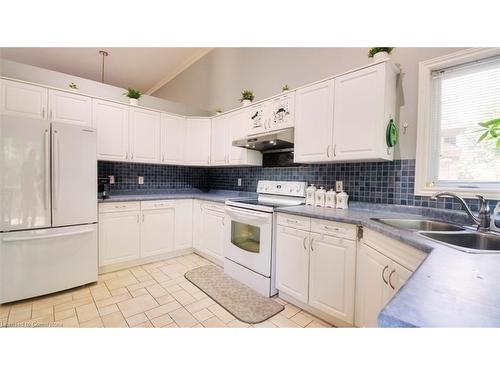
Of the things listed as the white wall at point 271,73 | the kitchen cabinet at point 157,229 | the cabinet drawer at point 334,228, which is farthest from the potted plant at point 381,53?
the kitchen cabinet at point 157,229

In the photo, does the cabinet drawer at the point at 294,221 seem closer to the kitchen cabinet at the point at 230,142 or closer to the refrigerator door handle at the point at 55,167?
the kitchen cabinet at the point at 230,142

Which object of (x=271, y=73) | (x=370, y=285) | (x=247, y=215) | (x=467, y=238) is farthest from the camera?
(x=271, y=73)

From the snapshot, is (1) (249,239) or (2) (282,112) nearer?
(1) (249,239)

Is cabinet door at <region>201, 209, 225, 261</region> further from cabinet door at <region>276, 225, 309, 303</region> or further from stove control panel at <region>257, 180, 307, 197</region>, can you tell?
cabinet door at <region>276, 225, 309, 303</region>

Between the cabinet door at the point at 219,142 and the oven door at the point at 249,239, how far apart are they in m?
1.04

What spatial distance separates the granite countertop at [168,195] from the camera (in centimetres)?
275

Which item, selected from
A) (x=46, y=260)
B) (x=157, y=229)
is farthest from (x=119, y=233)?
(x=46, y=260)

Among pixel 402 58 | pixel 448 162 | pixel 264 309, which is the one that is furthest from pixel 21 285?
pixel 402 58

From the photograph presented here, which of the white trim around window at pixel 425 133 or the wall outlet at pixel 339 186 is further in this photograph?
the wall outlet at pixel 339 186

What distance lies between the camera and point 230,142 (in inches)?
125

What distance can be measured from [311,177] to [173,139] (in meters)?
2.18

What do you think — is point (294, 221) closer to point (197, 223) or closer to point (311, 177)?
point (311, 177)

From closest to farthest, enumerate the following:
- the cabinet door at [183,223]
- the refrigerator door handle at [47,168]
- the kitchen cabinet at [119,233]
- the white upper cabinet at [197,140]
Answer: the refrigerator door handle at [47,168] < the kitchen cabinet at [119,233] < the cabinet door at [183,223] < the white upper cabinet at [197,140]

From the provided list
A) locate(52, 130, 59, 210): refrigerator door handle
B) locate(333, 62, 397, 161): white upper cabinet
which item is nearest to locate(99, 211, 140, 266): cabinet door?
locate(52, 130, 59, 210): refrigerator door handle
